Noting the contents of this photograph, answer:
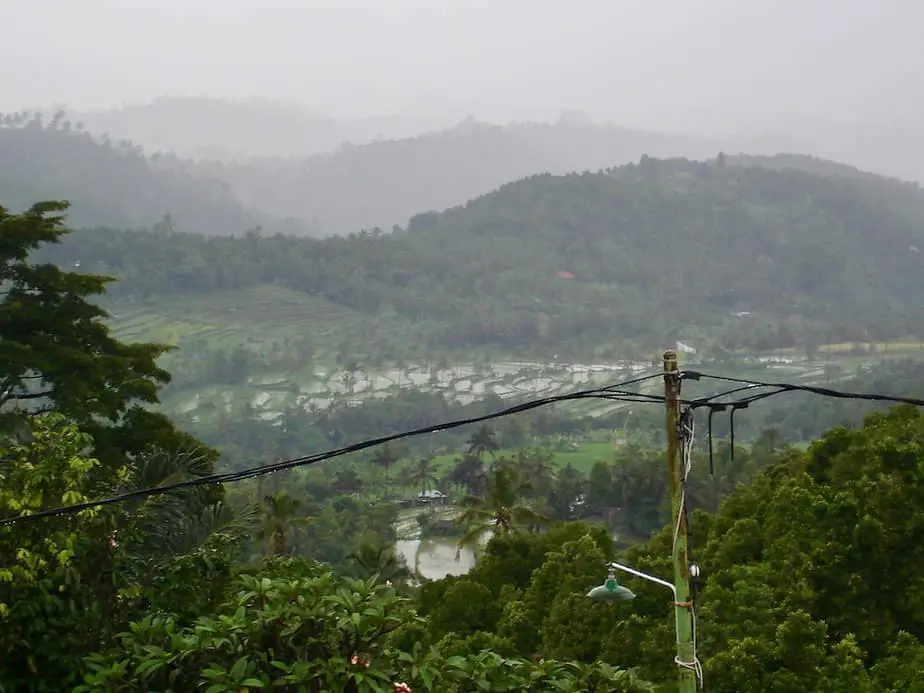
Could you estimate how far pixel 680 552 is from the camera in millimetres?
4406

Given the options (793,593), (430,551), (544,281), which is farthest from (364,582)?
(544,281)

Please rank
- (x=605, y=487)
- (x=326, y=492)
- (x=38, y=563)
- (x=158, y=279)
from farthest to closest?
(x=158, y=279), (x=326, y=492), (x=605, y=487), (x=38, y=563)

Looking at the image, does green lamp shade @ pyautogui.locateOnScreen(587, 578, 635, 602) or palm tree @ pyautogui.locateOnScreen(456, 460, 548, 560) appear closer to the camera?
green lamp shade @ pyautogui.locateOnScreen(587, 578, 635, 602)

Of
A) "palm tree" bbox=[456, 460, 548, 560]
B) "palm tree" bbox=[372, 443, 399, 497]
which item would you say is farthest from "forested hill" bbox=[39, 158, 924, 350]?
"palm tree" bbox=[456, 460, 548, 560]

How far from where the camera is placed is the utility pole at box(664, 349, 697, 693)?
4.30 meters

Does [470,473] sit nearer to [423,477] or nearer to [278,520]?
[423,477]

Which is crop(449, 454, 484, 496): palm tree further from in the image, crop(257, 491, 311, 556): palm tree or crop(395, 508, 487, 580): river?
crop(257, 491, 311, 556): palm tree

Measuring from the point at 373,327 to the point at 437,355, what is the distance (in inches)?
427

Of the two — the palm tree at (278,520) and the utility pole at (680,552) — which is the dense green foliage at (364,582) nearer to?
the palm tree at (278,520)

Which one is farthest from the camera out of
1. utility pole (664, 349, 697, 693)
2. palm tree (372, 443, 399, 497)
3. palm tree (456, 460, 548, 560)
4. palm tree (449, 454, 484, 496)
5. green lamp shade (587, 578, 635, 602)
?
palm tree (372, 443, 399, 497)

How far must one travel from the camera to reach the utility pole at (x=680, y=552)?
430cm

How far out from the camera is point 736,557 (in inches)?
600

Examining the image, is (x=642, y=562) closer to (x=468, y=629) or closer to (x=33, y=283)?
(x=468, y=629)

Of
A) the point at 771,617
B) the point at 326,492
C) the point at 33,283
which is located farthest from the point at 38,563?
the point at 326,492
